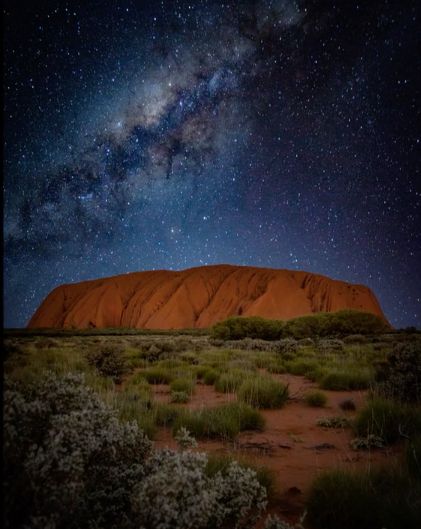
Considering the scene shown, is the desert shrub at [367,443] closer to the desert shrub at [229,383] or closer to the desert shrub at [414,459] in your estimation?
the desert shrub at [414,459]

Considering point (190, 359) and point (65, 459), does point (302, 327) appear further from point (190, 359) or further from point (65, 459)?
point (65, 459)

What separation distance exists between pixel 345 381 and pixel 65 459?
8844 mm

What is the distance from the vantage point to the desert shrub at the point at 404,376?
24.7ft

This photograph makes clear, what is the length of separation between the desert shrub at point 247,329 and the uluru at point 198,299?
2582 centimetres

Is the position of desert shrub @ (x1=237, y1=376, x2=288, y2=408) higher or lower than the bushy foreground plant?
lower

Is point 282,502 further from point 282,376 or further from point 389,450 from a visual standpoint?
point 282,376

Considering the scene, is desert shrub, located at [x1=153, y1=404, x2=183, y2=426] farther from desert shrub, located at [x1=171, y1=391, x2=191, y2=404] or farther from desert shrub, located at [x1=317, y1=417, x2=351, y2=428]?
desert shrub, located at [x1=317, y1=417, x2=351, y2=428]

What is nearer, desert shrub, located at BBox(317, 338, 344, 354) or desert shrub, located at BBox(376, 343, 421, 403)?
desert shrub, located at BBox(376, 343, 421, 403)

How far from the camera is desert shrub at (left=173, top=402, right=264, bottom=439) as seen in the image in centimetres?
557

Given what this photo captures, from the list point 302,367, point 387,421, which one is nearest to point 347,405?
point 387,421

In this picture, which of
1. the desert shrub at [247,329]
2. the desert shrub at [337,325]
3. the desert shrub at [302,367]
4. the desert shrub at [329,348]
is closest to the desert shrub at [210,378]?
the desert shrub at [302,367]

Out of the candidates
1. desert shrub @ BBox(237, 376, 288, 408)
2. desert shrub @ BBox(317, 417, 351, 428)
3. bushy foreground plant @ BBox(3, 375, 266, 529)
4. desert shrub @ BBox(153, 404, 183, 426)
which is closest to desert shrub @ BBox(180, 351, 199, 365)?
desert shrub @ BBox(237, 376, 288, 408)

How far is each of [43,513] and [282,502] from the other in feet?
7.70

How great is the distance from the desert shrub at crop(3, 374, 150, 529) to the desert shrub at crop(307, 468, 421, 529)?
1.67m
